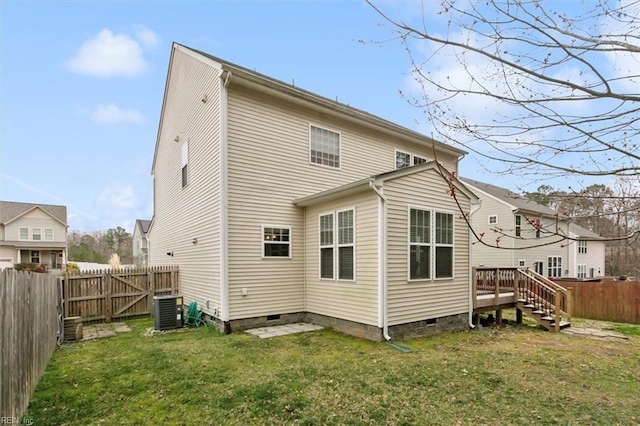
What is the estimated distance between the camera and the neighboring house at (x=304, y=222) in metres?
7.36

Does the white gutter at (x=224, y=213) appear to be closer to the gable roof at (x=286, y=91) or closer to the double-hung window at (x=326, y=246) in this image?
the gable roof at (x=286, y=91)

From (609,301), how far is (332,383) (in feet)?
43.5

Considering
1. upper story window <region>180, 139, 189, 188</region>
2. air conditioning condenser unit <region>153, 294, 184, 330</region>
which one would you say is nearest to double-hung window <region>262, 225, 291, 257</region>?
air conditioning condenser unit <region>153, 294, 184, 330</region>

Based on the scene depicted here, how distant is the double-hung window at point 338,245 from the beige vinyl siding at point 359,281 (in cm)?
13

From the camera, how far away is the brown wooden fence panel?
39.4 feet

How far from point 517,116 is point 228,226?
21.5ft

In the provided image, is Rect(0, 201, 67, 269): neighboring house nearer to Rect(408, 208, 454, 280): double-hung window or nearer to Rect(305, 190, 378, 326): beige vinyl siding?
Rect(305, 190, 378, 326): beige vinyl siding

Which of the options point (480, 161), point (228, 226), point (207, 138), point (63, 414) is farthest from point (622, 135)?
point (207, 138)

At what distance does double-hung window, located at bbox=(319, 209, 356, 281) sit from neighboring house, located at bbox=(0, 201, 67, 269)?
35.2 meters

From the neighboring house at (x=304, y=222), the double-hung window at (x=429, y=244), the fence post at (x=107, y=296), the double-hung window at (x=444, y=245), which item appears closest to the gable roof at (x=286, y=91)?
the neighboring house at (x=304, y=222)

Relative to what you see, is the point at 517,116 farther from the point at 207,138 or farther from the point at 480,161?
the point at 207,138

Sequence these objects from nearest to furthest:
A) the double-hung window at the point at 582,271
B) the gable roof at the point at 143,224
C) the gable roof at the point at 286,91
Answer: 1. the gable roof at the point at 286,91
2. the double-hung window at the point at 582,271
3. the gable roof at the point at 143,224

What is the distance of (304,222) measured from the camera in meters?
9.27

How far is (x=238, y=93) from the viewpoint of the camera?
8.34 meters
